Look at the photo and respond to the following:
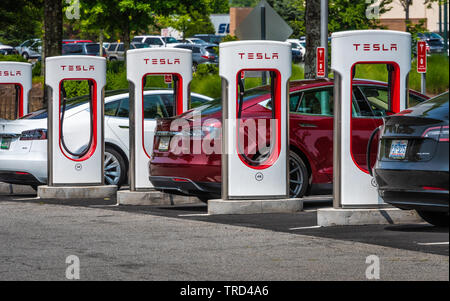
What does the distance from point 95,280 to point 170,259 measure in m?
1.05

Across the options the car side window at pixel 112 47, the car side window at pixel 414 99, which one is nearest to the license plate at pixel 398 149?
the car side window at pixel 414 99

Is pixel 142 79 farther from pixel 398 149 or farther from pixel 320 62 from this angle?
pixel 398 149

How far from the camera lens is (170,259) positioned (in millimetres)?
7867

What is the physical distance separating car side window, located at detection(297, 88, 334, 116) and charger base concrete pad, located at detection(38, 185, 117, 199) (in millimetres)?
3271

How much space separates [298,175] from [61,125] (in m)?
3.84

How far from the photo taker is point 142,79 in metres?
13.0

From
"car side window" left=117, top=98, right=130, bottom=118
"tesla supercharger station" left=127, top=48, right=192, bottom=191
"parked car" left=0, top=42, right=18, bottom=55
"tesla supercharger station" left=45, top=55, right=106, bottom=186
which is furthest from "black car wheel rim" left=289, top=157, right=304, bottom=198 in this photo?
"parked car" left=0, top=42, right=18, bottom=55

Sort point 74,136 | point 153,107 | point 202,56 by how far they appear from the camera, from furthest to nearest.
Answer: point 202,56, point 153,107, point 74,136

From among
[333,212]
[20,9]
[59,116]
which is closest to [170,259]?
[333,212]

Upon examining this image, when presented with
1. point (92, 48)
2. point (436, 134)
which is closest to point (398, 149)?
point (436, 134)

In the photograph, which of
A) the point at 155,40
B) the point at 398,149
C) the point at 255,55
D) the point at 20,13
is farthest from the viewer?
the point at 155,40

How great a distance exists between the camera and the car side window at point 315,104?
12.0 m

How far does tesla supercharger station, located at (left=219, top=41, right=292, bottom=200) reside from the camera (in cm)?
1129

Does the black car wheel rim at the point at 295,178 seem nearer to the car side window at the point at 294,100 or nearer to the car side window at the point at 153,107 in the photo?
the car side window at the point at 294,100
